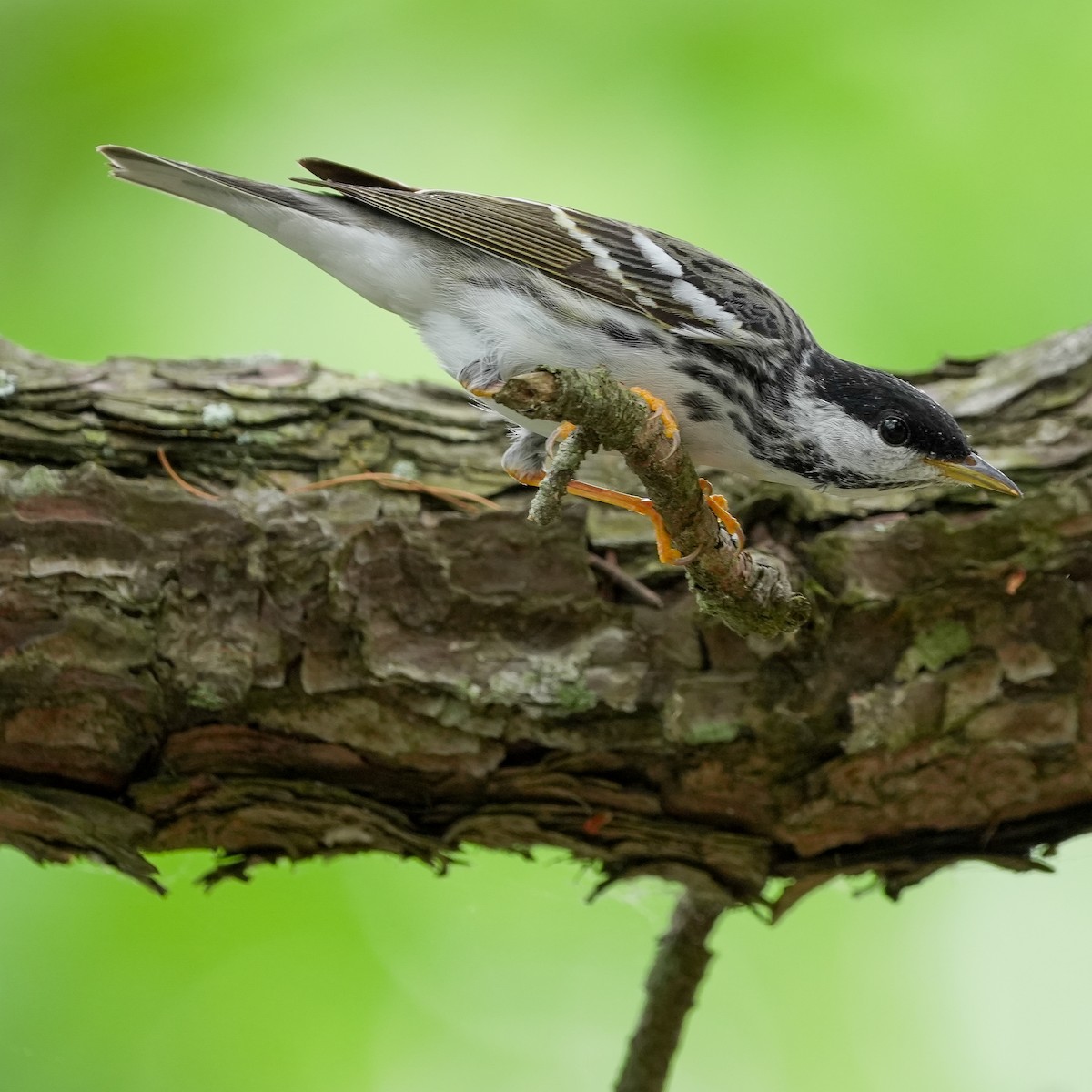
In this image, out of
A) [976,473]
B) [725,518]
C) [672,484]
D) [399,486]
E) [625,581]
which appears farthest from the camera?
[399,486]

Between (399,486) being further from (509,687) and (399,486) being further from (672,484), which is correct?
(672,484)

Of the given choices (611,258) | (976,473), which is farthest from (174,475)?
(976,473)

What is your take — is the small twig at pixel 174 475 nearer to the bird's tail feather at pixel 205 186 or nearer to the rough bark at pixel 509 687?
the rough bark at pixel 509 687

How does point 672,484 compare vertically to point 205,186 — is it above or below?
below

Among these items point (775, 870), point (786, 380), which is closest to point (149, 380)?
point (786, 380)

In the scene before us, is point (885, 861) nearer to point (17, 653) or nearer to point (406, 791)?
point (406, 791)

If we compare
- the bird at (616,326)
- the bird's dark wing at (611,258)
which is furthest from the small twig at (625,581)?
the bird's dark wing at (611,258)

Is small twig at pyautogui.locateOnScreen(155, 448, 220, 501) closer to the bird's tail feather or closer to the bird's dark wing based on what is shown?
the bird's tail feather
